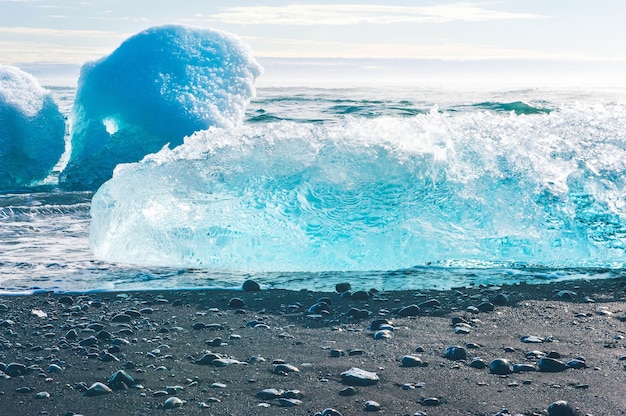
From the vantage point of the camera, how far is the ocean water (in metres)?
5.20

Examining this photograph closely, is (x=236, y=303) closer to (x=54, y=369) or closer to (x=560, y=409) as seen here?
(x=54, y=369)

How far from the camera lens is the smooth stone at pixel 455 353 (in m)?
3.41

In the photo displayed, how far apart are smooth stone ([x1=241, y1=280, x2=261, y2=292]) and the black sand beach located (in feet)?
0.33

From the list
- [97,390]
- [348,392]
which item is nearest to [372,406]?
[348,392]

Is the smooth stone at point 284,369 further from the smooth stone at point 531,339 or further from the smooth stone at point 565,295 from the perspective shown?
the smooth stone at point 565,295

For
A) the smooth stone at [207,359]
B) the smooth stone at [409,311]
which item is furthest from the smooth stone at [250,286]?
the smooth stone at [207,359]

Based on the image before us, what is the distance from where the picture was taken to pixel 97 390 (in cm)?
306

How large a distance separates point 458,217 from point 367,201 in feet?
2.26

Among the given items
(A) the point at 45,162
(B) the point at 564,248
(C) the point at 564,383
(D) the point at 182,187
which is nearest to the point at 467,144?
(B) the point at 564,248

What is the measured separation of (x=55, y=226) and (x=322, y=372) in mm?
4650

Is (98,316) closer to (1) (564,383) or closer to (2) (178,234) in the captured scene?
(2) (178,234)

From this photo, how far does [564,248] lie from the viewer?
5512mm

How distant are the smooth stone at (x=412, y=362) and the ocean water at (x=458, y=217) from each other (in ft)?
5.02

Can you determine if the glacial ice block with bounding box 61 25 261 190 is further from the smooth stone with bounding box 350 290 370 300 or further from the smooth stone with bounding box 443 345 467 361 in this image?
the smooth stone with bounding box 443 345 467 361
